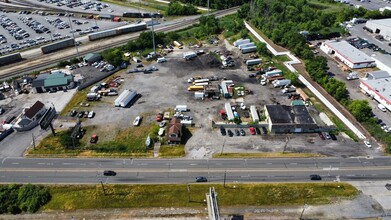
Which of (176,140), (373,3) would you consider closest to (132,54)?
(176,140)

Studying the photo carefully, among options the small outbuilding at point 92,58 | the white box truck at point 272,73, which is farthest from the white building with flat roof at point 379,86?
the small outbuilding at point 92,58

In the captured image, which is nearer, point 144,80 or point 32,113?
point 32,113

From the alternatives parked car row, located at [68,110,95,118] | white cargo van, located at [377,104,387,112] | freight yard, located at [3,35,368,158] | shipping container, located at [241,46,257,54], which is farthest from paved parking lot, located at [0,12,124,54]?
white cargo van, located at [377,104,387,112]

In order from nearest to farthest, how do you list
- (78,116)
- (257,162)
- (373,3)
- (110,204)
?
(110,204) < (257,162) < (78,116) < (373,3)

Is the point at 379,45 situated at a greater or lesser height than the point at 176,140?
greater

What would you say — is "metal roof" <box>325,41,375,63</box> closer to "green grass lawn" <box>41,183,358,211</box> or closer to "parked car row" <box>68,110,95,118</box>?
"green grass lawn" <box>41,183,358,211</box>

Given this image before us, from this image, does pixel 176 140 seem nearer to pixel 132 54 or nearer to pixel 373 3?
pixel 132 54
